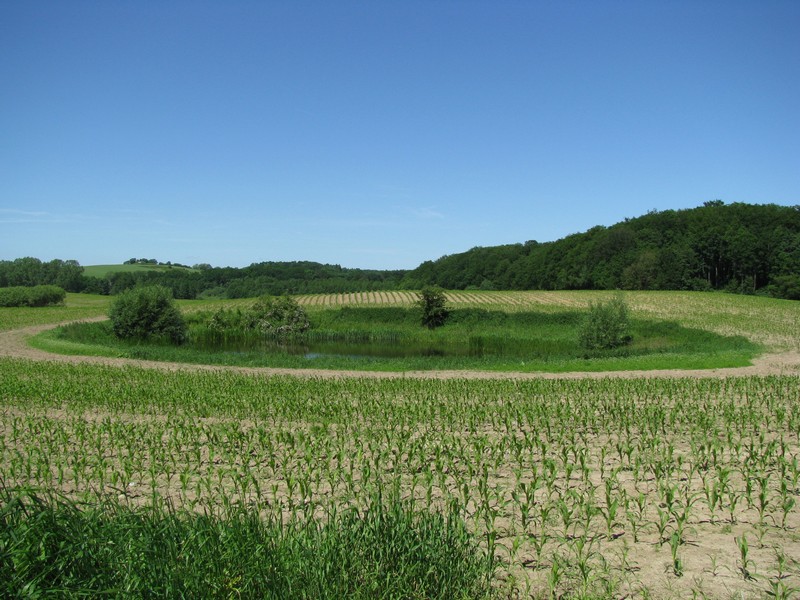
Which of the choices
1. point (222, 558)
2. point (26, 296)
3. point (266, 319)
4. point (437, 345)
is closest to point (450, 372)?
point (437, 345)

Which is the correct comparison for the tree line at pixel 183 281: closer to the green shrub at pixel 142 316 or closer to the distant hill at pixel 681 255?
the distant hill at pixel 681 255

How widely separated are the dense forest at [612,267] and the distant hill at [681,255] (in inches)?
7.0

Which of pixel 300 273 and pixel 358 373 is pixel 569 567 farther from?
pixel 300 273

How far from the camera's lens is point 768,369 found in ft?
84.6

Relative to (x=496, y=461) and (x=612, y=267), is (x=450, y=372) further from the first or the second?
(x=612, y=267)

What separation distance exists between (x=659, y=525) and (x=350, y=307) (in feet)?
212

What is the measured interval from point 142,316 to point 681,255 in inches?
3462

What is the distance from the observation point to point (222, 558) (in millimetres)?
4547

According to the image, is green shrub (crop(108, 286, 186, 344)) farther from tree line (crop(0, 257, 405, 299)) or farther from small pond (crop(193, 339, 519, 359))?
tree line (crop(0, 257, 405, 299))

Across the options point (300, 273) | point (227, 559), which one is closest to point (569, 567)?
point (227, 559)

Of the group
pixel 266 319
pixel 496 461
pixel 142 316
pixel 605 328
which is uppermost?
pixel 142 316

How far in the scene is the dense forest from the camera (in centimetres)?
9638

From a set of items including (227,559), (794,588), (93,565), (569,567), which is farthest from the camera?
(569,567)

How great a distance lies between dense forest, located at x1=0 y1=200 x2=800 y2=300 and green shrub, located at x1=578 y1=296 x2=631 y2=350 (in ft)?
189
